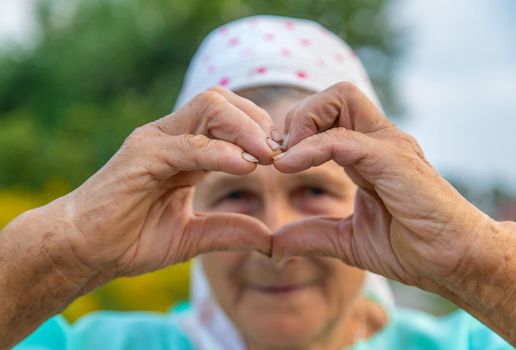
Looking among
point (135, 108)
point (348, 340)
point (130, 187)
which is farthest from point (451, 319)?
point (135, 108)

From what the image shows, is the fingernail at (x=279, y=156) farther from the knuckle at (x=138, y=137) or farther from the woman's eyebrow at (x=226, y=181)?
the woman's eyebrow at (x=226, y=181)

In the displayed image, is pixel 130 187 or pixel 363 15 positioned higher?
pixel 130 187

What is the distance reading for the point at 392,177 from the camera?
157 centimetres

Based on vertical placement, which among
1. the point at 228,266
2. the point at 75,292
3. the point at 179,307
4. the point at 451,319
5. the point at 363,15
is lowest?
the point at 363,15

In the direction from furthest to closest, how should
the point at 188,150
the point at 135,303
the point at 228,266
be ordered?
the point at 135,303, the point at 228,266, the point at 188,150

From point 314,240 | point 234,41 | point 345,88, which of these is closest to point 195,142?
point 345,88

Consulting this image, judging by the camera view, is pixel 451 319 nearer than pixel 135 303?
Yes

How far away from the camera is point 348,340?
7.99 feet

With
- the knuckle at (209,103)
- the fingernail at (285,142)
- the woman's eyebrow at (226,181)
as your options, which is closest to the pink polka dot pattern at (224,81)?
the woman's eyebrow at (226,181)

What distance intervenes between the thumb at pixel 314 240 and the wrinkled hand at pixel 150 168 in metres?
0.33

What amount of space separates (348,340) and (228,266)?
54cm

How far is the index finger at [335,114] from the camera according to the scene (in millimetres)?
1641

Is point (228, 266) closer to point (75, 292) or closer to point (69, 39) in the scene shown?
point (75, 292)

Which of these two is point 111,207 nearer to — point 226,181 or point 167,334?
point 226,181
